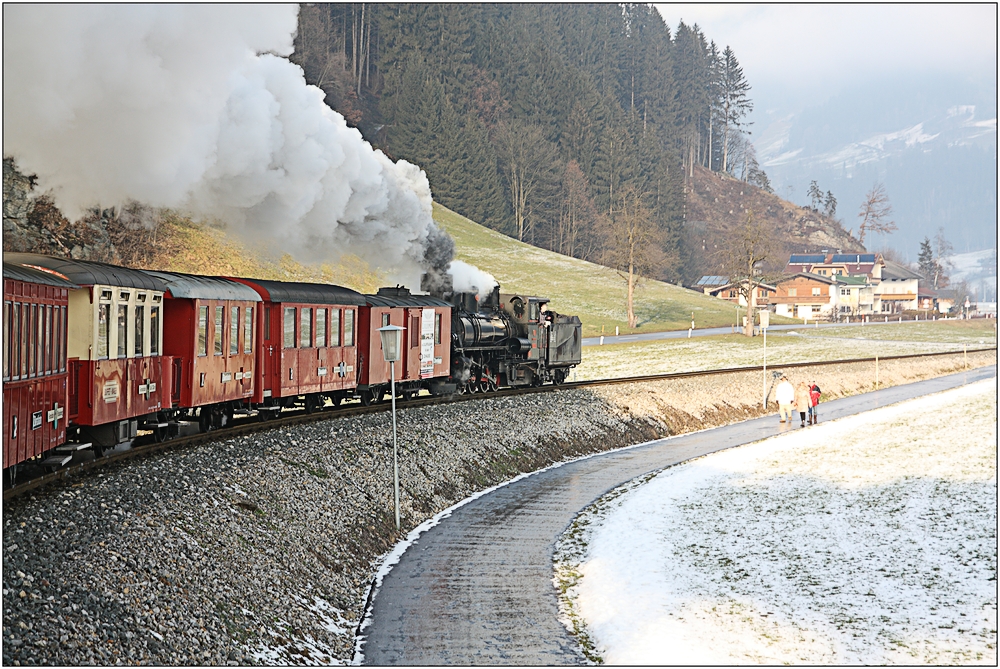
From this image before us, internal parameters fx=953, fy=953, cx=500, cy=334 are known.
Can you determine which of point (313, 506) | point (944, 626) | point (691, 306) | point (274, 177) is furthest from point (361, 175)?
point (691, 306)

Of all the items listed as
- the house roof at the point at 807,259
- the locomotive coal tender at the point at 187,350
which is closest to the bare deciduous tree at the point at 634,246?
Result: the locomotive coal tender at the point at 187,350

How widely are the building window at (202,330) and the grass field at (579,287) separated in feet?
169

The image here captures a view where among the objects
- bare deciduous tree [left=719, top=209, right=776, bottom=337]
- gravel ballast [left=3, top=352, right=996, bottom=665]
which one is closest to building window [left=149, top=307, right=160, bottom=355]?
gravel ballast [left=3, top=352, right=996, bottom=665]

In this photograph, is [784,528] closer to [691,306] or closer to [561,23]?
[691,306]

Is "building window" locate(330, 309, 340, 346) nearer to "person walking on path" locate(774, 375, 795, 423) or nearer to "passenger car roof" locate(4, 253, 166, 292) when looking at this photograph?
"passenger car roof" locate(4, 253, 166, 292)

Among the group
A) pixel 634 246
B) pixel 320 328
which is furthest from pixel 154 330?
pixel 634 246

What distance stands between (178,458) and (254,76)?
10984 mm

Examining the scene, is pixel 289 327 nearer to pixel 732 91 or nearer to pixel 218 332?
pixel 218 332

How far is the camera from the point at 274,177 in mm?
24109

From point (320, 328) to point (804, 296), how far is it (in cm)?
10223

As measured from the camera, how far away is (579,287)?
84.2 metres

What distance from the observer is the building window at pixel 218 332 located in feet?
59.7

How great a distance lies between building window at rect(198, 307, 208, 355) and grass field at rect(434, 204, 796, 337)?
51516 millimetres

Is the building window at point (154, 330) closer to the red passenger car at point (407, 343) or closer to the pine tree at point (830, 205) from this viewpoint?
the red passenger car at point (407, 343)
